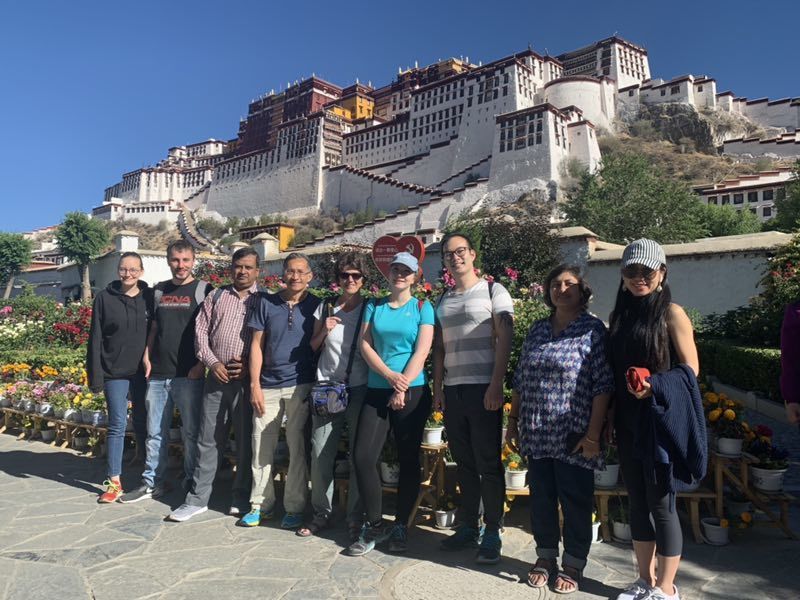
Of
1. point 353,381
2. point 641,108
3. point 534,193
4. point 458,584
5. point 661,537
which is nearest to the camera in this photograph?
point 661,537

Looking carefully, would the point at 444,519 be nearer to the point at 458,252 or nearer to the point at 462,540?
the point at 462,540

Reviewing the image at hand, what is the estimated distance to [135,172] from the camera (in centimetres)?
7588

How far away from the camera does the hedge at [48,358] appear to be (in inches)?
358

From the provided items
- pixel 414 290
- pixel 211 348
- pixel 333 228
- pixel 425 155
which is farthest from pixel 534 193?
pixel 211 348

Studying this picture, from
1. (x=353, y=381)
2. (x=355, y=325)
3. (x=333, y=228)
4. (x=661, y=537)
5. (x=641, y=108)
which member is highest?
(x=641, y=108)

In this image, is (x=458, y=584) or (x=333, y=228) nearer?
(x=458, y=584)

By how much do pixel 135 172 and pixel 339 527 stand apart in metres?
82.7

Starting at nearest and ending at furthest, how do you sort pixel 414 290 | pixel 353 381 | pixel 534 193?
pixel 353 381
pixel 414 290
pixel 534 193

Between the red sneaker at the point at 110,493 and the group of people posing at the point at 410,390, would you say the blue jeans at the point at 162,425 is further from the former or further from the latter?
the red sneaker at the point at 110,493

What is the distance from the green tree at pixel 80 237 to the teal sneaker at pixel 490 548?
175ft

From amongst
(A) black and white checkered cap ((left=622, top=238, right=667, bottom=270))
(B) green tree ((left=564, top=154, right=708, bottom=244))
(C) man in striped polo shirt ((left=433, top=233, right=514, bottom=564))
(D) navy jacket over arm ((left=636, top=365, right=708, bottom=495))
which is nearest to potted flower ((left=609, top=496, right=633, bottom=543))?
(C) man in striped polo shirt ((left=433, top=233, right=514, bottom=564))

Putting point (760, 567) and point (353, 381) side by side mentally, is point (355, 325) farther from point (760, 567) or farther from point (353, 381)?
point (760, 567)

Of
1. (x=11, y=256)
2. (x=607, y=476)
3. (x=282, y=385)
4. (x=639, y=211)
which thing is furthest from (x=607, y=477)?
(x=11, y=256)

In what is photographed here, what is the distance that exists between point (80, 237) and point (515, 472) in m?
55.1
